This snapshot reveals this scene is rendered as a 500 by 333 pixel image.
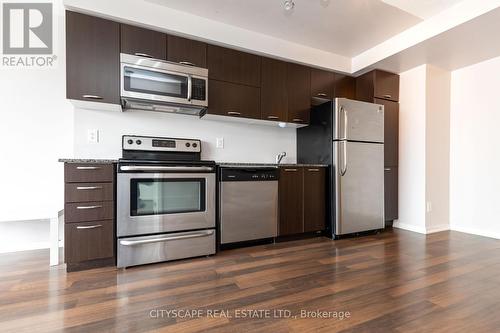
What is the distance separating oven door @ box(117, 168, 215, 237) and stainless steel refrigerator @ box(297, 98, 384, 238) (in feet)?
4.81

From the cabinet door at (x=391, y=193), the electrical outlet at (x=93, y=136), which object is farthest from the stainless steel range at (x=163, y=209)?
the cabinet door at (x=391, y=193)

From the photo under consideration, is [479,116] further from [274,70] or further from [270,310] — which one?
[270,310]

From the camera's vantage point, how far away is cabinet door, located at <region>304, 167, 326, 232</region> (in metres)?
2.88

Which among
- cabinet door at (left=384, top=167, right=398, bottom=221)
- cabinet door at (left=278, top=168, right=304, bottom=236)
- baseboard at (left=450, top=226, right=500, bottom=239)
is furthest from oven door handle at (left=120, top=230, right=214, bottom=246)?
baseboard at (left=450, top=226, right=500, bottom=239)

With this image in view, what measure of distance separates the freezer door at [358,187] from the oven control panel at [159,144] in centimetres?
168

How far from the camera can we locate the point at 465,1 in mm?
2242

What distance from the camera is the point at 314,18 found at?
102 inches

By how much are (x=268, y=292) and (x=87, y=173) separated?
1655 millimetres

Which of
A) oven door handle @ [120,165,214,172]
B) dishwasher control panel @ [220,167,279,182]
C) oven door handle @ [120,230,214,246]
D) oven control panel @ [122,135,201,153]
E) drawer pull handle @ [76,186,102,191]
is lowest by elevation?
oven door handle @ [120,230,214,246]

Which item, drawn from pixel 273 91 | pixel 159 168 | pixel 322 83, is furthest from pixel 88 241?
pixel 322 83

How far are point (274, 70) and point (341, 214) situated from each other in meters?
1.90

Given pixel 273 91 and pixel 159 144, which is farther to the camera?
pixel 273 91

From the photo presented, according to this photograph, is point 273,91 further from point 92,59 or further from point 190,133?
point 92,59

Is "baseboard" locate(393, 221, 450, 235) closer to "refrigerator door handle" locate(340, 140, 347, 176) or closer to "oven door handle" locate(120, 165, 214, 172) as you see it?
"refrigerator door handle" locate(340, 140, 347, 176)
